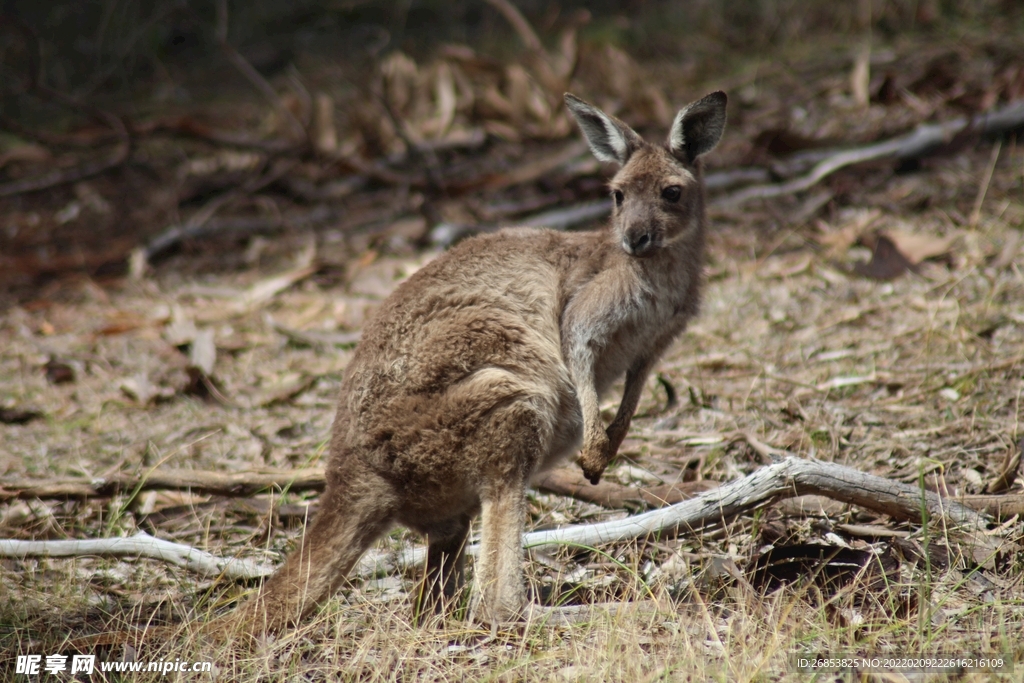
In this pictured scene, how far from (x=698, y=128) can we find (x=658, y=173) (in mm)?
246

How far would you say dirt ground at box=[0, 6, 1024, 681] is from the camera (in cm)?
259

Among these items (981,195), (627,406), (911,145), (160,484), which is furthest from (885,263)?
(160,484)

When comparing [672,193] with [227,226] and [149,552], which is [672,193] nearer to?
[149,552]

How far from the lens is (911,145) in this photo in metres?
5.80

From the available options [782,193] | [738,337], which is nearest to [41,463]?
[738,337]

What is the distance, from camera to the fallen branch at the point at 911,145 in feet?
18.8

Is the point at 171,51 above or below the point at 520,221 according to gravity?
above

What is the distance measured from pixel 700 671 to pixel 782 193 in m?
4.25

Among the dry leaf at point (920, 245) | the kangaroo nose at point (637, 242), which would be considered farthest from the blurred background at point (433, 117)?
the kangaroo nose at point (637, 242)

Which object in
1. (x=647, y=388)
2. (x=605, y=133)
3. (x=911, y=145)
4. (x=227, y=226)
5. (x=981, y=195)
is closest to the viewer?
(x=605, y=133)

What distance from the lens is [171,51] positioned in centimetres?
981

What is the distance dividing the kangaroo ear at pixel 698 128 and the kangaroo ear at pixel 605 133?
146mm

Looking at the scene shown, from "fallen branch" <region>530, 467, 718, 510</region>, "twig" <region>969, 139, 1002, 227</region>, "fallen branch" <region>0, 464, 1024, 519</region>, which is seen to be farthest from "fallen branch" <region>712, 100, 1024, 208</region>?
"fallen branch" <region>530, 467, 718, 510</region>

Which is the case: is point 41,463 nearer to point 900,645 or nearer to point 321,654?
point 321,654
